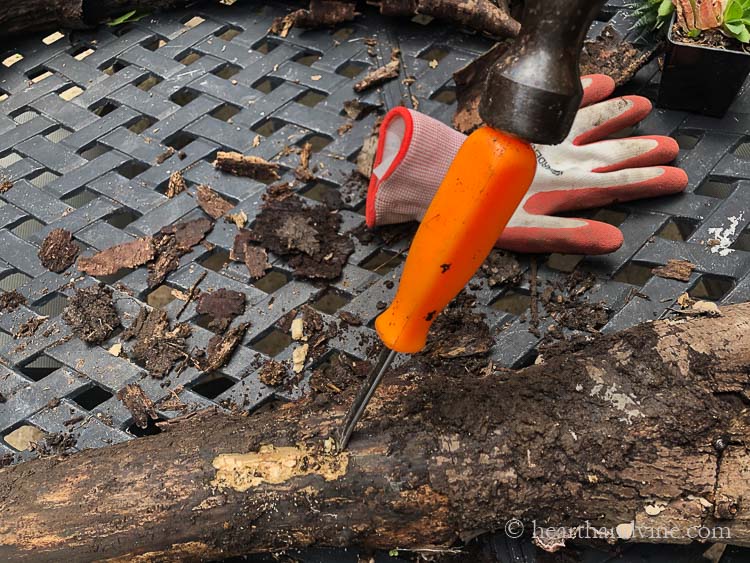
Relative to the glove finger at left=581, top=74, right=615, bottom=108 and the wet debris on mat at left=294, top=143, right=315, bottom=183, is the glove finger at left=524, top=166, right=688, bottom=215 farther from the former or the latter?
the wet debris on mat at left=294, top=143, right=315, bottom=183

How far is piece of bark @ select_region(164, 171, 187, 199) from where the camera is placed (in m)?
1.46

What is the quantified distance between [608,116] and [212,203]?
3.18 feet

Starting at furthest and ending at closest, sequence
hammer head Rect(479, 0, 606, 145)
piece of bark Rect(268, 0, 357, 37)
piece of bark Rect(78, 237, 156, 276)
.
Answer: piece of bark Rect(268, 0, 357, 37) < piece of bark Rect(78, 237, 156, 276) < hammer head Rect(479, 0, 606, 145)

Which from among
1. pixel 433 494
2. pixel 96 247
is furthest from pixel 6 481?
pixel 433 494

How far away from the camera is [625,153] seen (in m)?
1.36

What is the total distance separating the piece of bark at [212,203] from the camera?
1.42 meters

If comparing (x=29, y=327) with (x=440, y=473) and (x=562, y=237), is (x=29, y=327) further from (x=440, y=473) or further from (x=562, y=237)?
(x=562, y=237)

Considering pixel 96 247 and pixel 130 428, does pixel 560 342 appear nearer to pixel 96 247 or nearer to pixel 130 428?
pixel 130 428

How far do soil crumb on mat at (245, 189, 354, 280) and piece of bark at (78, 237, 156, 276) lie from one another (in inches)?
8.5

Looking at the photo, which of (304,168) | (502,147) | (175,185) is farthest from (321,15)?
(502,147)

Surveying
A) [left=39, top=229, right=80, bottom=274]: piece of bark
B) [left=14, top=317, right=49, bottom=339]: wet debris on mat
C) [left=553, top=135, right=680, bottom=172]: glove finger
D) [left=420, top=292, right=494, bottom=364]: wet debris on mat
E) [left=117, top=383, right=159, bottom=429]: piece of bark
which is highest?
[left=553, top=135, right=680, bottom=172]: glove finger

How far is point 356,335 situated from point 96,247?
669mm

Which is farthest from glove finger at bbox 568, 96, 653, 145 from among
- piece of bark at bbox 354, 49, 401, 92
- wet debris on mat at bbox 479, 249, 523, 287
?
piece of bark at bbox 354, 49, 401, 92

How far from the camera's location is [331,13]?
171 cm
